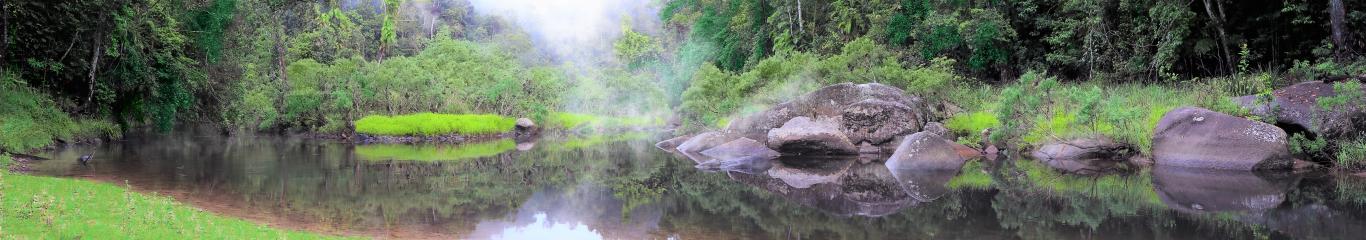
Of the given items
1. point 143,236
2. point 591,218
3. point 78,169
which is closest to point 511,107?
point 78,169

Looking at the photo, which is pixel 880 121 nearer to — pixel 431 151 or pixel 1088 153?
pixel 1088 153

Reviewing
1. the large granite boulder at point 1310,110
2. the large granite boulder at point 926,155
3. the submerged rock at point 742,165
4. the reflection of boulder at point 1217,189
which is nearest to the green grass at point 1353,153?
the large granite boulder at point 1310,110

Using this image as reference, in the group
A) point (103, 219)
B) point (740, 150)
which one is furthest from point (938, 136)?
point (103, 219)

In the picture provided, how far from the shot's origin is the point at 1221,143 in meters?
15.2

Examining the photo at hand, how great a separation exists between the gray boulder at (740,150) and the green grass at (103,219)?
13099 mm

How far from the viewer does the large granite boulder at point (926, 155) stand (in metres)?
17.1

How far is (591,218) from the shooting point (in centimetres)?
1109

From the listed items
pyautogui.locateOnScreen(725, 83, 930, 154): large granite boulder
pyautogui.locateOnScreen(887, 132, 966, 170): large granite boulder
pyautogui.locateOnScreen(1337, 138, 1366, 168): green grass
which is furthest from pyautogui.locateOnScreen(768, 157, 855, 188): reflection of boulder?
pyautogui.locateOnScreen(1337, 138, 1366, 168): green grass

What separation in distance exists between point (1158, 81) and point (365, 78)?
29370 millimetres

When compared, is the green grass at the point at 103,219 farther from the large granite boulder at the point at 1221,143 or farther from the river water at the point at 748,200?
the large granite boulder at the point at 1221,143

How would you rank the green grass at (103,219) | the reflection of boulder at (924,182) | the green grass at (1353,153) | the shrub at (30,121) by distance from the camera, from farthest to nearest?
the shrub at (30,121)
the green grass at (1353,153)
the reflection of boulder at (924,182)
the green grass at (103,219)

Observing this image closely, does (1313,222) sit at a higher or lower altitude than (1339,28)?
lower

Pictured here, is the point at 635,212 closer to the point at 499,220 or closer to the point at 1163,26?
the point at 499,220

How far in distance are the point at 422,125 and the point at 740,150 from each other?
16.4 metres
